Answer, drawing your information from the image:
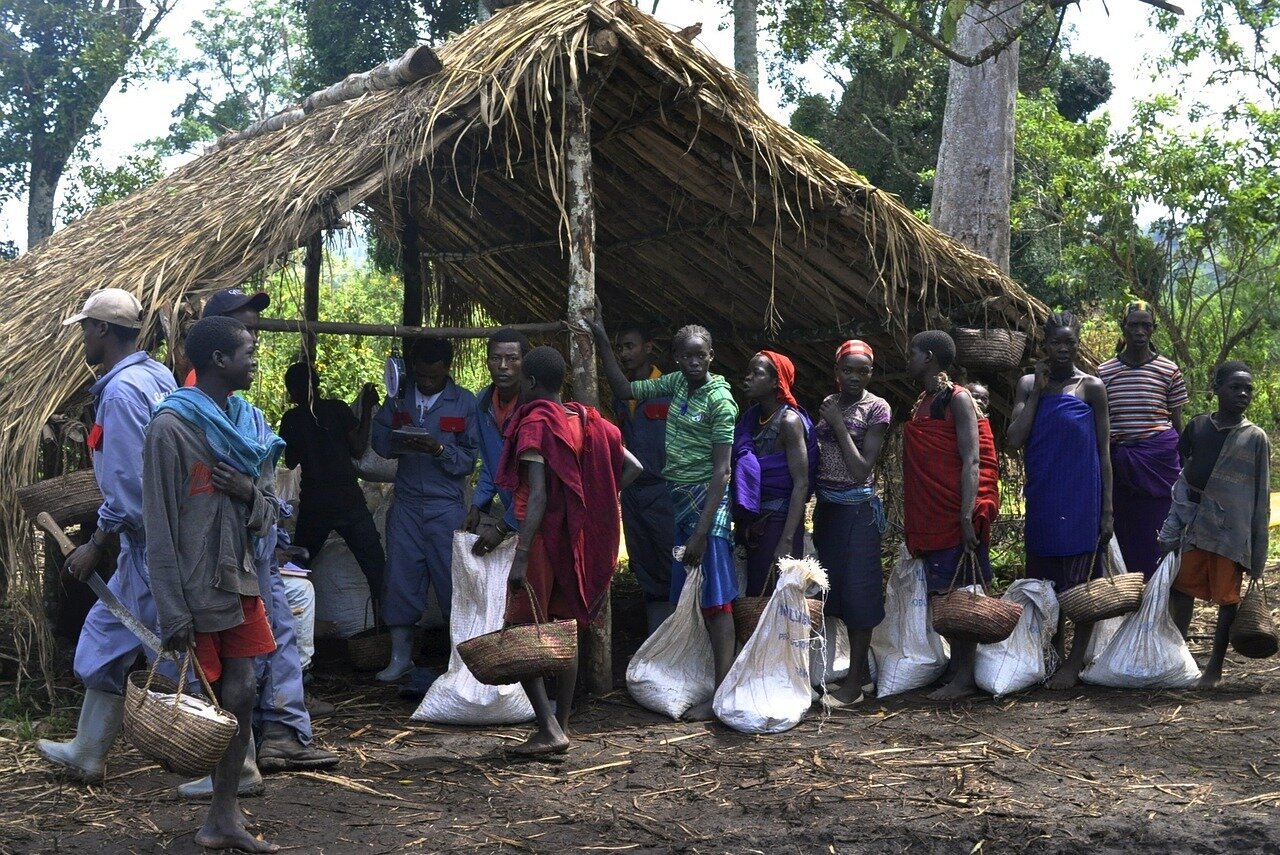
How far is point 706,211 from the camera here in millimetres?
7156

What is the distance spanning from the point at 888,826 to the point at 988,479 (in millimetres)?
2249

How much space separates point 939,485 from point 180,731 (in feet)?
11.7

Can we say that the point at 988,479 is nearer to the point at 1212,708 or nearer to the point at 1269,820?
the point at 1212,708

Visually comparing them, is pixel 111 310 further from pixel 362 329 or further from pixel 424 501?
pixel 424 501

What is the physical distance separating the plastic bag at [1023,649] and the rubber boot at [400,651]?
2.76m

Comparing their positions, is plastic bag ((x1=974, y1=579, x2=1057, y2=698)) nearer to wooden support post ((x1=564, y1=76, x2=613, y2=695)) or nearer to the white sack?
the white sack

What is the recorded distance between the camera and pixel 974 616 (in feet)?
18.6

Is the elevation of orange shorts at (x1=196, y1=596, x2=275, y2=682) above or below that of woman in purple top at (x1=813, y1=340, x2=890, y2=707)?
below

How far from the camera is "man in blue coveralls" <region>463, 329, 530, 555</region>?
560 centimetres

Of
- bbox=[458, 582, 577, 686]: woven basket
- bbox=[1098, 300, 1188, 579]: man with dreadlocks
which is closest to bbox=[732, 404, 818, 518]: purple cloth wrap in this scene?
bbox=[458, 582, 577, 686]: woven basket

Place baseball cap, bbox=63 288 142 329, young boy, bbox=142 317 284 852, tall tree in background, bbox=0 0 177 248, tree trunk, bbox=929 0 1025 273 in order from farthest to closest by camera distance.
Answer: tall tree in background, bbox=0 0 177 248, tree trunk, bbox=929 0 1025 273, baseball cap, bbox=63 288 142 329, young boy, bbox=142 317 284 852

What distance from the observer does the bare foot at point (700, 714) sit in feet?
18.7

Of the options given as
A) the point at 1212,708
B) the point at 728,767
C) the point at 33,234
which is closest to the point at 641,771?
the point at 728,767

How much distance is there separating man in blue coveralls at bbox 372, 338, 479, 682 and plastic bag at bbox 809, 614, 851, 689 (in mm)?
1792
